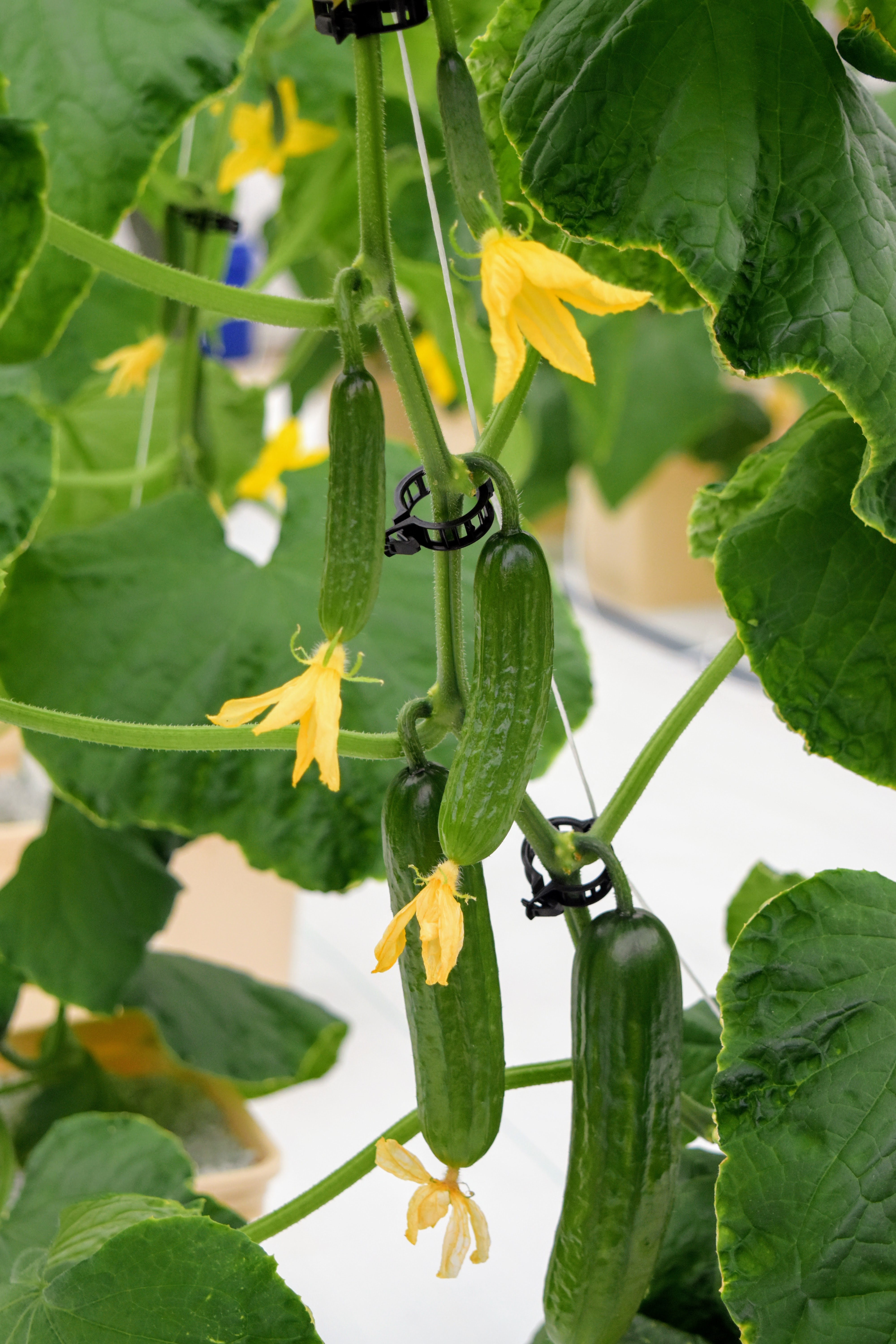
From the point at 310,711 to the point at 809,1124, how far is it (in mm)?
199

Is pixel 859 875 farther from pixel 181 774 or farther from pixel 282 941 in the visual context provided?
pixel 282 941

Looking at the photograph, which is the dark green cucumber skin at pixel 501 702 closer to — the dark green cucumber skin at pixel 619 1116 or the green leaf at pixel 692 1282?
the dark green cucumber skin at pixel 619 1116

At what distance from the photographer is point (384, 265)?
0.39 metres

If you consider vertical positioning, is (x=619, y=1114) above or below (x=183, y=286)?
below

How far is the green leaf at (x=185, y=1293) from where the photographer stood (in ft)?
1.39

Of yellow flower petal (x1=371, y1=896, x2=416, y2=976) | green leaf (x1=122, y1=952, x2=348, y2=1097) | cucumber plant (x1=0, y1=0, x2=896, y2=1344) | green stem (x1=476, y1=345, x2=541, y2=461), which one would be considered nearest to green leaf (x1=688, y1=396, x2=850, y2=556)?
cucumber plant (x1=0, y1=0, x2=896, y2=1344)

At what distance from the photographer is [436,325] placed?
106 cm

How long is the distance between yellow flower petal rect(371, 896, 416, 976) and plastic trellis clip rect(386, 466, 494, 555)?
96mm

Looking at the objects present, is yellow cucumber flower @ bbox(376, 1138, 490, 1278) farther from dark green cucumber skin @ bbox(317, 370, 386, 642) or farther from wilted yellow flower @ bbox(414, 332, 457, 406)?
wilted yellow flower @ bbox(414, 332, 457, 406)

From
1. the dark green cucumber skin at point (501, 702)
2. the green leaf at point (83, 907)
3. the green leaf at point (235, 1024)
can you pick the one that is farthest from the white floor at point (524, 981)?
the dark green cucumber skin at point (501, 702)

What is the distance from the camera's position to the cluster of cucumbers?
36 centimetres

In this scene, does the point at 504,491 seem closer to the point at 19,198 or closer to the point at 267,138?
the point at 19,198

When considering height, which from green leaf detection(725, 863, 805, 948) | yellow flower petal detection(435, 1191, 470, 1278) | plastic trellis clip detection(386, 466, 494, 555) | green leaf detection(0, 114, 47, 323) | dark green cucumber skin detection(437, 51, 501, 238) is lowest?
green leaf detection(725, 863, 805, 948)

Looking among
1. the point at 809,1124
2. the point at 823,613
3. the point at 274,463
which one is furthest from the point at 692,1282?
the point at 274,463
